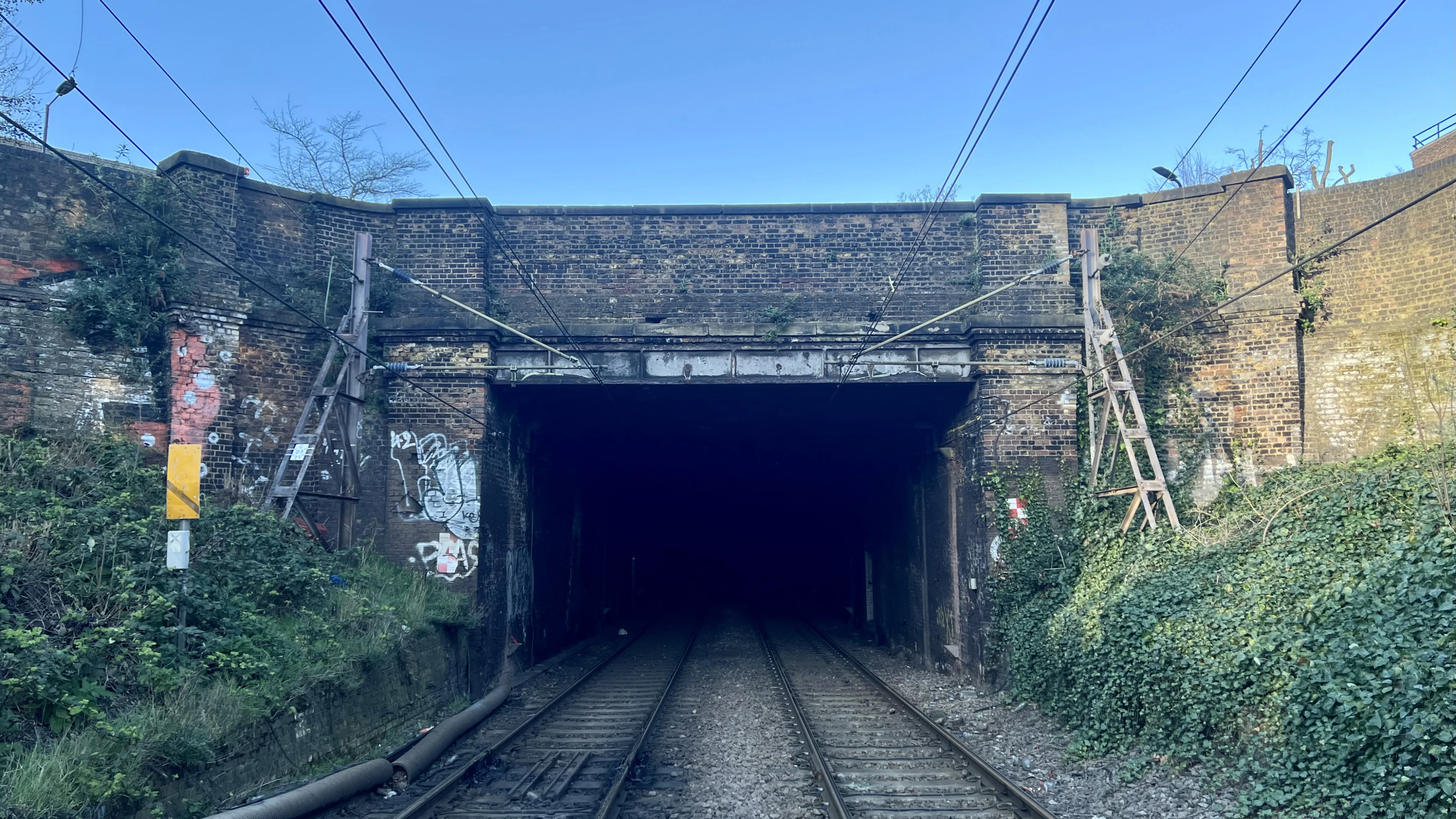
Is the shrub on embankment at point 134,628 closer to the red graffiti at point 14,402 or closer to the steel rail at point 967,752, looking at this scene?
the red graffiti at point 14,402

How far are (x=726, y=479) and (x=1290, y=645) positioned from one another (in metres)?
18.9

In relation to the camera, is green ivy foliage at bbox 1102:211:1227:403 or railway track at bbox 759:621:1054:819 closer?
railway track at bbox 759:621:1054:819

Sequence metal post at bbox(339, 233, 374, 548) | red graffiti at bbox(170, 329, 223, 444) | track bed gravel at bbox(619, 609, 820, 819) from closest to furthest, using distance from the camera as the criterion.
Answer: track bed gravel at bbox(619, 609, 820, 819) < red graffiti at bbox(170, 329, 223, 444) < metal post at bbox(339, 233, 374, 548)

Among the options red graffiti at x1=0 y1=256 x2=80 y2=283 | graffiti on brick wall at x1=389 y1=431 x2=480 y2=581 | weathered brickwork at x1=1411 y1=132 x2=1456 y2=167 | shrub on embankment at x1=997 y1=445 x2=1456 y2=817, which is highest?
weathered brickwork at x1=1411 y1=132 x2=1456 y2=167

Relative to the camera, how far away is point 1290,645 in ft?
23.0

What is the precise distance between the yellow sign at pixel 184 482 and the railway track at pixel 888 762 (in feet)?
19.7

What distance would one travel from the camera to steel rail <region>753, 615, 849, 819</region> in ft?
24.3

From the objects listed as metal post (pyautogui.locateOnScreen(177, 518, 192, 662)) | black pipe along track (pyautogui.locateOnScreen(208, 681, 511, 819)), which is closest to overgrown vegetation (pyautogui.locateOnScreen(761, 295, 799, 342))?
black pipe along track (pyautogui.locateOnScreen(208, 681, 511, 819))

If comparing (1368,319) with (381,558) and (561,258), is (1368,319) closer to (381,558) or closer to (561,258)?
(561,258)

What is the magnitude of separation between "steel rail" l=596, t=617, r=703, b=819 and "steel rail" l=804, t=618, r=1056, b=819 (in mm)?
3152

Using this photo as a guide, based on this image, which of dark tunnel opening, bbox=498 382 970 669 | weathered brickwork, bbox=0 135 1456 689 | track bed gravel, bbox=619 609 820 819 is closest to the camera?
track bed gravel, bbox=619 609 820 819

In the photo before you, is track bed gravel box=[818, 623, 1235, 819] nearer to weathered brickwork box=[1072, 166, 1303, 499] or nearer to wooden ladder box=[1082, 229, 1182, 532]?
wooden ladder box=[1082, 229, 1182, 532]

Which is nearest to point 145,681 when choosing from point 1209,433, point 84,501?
point 84,501

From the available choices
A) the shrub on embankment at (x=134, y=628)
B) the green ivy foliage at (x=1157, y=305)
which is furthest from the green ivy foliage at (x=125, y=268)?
the green ivy foliage at (x=1157, y=305)
